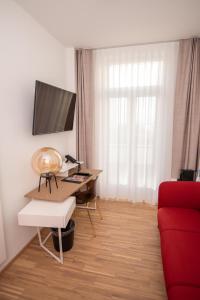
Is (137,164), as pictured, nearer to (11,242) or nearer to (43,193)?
(43,193)

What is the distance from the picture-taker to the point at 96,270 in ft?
5.93

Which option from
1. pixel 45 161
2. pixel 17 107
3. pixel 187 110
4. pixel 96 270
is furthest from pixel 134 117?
pixel 96 270

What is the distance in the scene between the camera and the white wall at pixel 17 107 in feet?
5.72

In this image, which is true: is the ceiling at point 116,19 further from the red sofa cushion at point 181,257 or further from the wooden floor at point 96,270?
the wooden floor at point 96,270

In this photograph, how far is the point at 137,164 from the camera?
316 cm

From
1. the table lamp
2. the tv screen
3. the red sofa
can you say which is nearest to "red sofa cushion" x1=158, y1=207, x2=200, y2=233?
the red sofa

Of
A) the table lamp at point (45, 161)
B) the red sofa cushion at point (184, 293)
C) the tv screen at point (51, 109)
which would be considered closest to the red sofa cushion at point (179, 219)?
the red sofa cushion at point (184, 293)

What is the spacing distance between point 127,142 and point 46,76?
1.69 m

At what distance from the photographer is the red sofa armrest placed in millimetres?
2078

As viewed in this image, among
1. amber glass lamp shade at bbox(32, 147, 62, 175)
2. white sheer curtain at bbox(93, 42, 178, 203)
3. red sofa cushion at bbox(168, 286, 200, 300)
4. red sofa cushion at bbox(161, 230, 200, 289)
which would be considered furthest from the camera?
white sheer curtain at bbox(93, 42, 178, 203)

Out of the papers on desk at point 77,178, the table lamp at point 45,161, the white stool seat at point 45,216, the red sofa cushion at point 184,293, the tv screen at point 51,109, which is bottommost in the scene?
the red sofa cushion at point 184,293

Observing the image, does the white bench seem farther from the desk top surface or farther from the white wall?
the white wall

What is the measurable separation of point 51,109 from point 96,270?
1944mm

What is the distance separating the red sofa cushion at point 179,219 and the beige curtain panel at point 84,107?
1.67 meters
